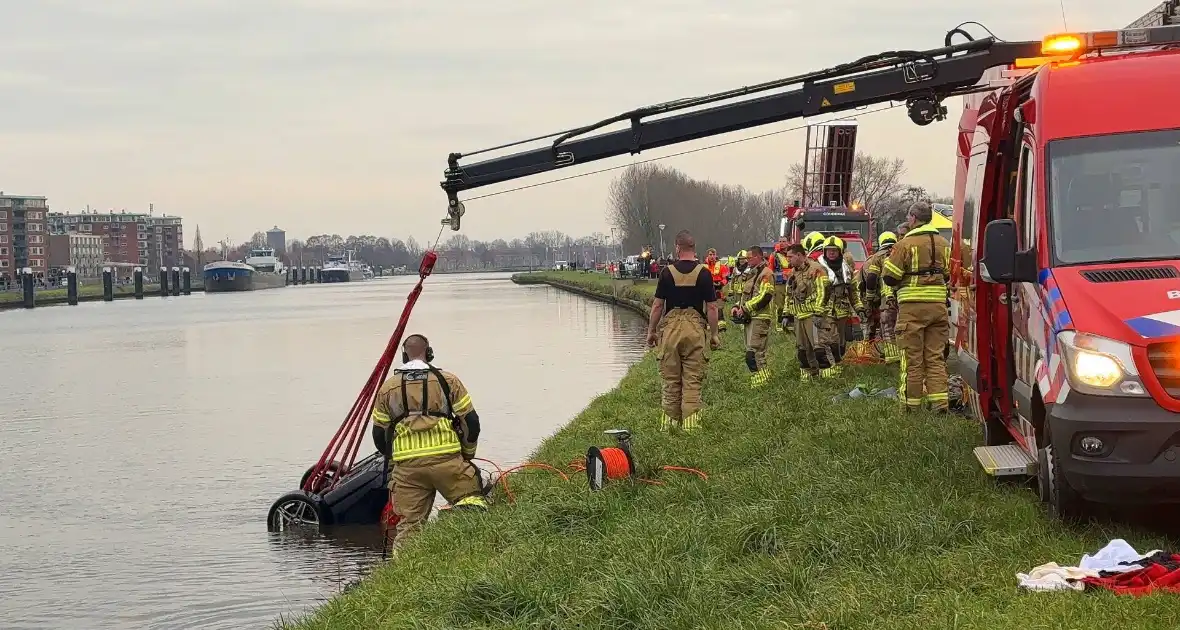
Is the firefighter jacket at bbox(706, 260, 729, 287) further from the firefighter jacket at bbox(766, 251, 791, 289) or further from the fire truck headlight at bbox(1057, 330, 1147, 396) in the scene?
the fire truck headlight at bbox(1057, 330, 1147, 396)

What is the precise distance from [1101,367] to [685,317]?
19.6 feet

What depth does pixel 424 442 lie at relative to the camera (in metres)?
10.2

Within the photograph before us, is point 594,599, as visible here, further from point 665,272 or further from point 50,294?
point 50,294

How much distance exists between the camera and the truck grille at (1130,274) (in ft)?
24.5

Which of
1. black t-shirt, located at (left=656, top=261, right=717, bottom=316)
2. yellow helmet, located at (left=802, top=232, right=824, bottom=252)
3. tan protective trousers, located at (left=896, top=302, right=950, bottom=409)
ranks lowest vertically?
tan protective trousers, located at (left=896, top=302, right=950, bottom=409)

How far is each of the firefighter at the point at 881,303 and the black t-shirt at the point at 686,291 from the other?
3.49 meters

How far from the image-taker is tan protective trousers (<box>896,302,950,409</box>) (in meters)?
12.6

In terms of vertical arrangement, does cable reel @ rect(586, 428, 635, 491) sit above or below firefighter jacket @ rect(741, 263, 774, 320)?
below

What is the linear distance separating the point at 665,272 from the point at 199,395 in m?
19.5

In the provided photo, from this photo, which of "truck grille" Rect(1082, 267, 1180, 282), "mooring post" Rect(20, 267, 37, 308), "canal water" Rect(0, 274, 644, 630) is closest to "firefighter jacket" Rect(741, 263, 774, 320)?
"canal water" Rect(0, 274, 644, 630)

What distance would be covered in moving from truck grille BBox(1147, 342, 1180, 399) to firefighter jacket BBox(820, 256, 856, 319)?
33.9 feet

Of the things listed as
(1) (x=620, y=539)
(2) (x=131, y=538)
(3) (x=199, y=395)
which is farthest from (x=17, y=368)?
(1) (x=620, y=539)

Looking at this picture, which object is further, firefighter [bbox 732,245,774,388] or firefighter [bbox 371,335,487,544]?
firefighter [bbox 732,245,774,388]

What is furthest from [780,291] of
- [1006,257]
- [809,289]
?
[1006,257]
